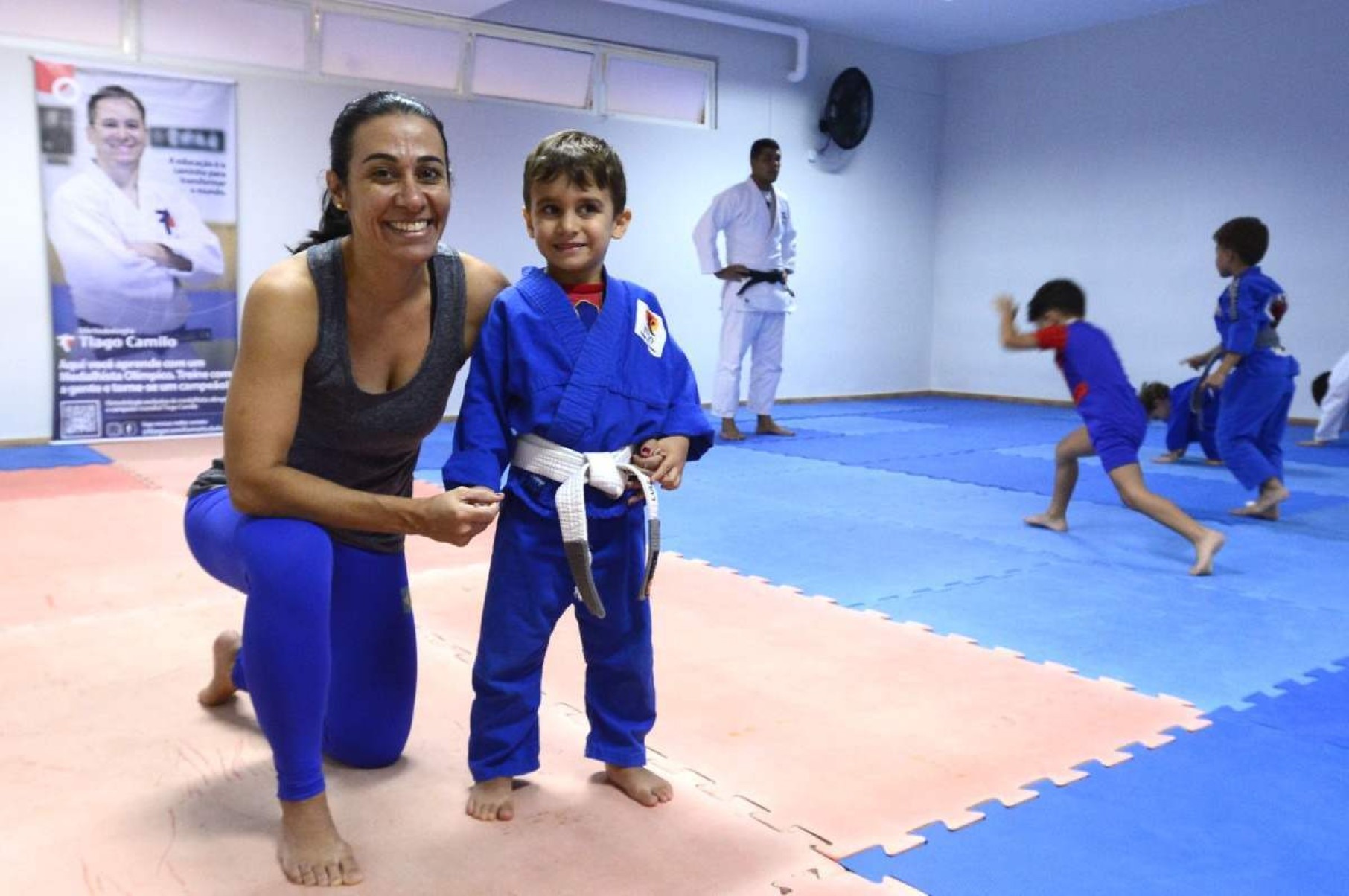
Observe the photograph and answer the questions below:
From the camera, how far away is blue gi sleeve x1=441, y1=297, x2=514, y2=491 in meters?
1.87

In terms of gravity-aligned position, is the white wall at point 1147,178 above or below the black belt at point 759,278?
above

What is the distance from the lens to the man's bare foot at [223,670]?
2365 millimetres

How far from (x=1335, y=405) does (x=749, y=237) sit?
4219 mm

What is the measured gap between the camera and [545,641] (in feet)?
6.49

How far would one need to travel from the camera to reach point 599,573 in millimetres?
1983

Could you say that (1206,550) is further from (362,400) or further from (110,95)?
(110,95)

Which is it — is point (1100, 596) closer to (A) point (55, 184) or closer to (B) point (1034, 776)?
(B) point (1034, 776)

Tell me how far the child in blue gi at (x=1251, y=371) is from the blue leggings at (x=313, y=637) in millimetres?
4363

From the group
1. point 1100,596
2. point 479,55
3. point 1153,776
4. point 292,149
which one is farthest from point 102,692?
point 479,55

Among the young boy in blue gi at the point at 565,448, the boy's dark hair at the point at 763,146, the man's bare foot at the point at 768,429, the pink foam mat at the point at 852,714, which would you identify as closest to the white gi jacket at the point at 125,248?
the boy's dark hair at the point at 763,146

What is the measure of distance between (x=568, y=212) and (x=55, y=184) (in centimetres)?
592

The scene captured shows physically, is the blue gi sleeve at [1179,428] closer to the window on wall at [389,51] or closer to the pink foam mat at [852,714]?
the pink foam mat at [852,714]

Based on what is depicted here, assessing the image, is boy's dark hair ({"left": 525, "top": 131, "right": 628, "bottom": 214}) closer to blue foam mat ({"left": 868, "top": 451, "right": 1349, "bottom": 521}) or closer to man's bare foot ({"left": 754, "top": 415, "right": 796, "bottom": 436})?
blue foam mat ({"left": 868, "top": 451, "right": 1349, "bottom": 521})

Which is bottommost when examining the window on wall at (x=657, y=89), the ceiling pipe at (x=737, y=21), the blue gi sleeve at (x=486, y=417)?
the blue gi sleeve at (x=486, y=417)
